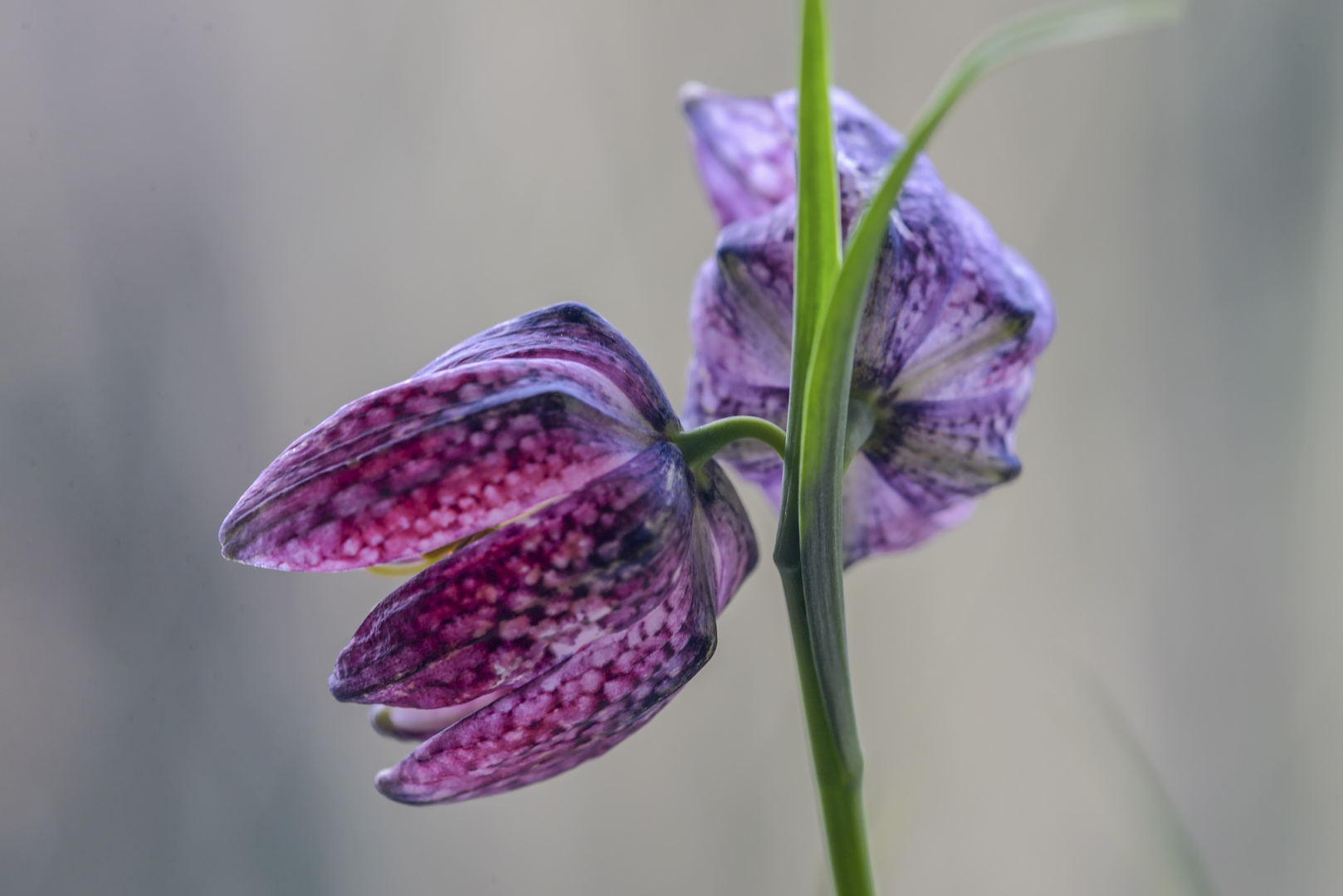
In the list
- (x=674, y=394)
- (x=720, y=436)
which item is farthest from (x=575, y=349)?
(x=674, y=394)

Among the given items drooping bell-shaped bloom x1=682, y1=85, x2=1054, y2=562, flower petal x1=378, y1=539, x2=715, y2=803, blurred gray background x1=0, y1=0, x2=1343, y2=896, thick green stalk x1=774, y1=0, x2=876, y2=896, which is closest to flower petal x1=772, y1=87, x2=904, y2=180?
drooping bell-shaped bloom x1=682, y1=85, x2=1054, y2=562

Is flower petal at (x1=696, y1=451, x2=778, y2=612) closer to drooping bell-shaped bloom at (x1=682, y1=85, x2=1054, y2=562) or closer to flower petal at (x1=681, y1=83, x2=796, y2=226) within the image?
drooping bell-shaped bloom at (x1=682, y1=85, x2=1054, y2=562)

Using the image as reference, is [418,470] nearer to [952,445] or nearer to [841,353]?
[841,353]

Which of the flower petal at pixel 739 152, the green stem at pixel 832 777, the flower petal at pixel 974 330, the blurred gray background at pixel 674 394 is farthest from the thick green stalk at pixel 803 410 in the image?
the blurred gray background at pixel 674 394

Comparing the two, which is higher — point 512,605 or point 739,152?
point 739,152

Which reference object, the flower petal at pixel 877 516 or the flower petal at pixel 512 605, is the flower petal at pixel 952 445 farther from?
the flower petal at pixel 512 605

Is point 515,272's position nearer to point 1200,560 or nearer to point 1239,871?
point 1200,560

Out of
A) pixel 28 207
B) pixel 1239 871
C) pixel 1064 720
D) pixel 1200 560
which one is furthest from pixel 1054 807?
pixel 28 207
